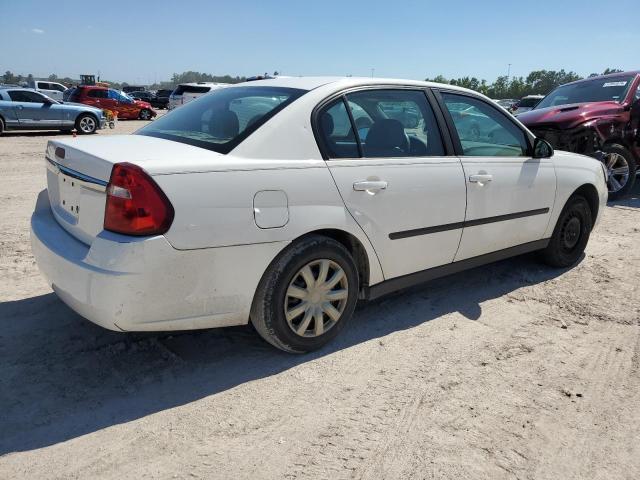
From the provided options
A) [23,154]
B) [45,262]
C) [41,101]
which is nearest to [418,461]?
[45,262]

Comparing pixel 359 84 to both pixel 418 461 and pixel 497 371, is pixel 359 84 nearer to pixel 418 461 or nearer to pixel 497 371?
pixel 497 371

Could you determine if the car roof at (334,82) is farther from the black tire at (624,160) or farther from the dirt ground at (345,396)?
the black tire at (624,160)

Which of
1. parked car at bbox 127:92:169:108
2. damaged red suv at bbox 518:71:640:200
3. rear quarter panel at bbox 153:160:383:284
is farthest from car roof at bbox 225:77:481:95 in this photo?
parked car at bbox 127:92:169:108

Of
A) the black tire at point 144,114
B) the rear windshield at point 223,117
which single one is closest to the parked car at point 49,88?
the black tire at point 144,114

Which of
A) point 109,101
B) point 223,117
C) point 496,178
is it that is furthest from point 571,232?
point 109,101

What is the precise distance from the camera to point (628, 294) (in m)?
4.46

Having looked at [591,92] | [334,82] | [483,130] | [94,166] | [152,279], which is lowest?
[152,279]

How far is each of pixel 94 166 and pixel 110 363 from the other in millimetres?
1131

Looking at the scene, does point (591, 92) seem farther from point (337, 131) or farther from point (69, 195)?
point (69, 195)

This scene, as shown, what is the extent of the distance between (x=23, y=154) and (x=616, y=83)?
38.8 ft

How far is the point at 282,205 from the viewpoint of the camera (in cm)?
291

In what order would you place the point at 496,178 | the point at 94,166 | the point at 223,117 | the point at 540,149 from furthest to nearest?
1. the point at 540,149
2. the point at 496,178
3. the point at 223,117
4. the point at 94,166

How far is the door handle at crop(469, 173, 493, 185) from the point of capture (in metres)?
3.85

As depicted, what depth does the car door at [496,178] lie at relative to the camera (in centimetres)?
392
